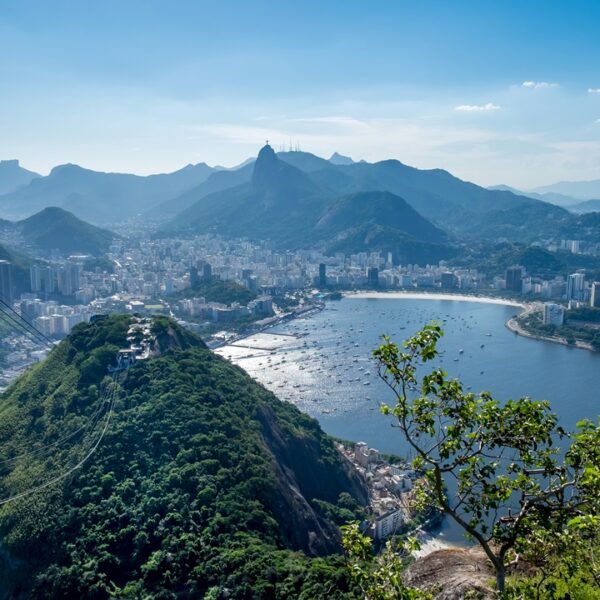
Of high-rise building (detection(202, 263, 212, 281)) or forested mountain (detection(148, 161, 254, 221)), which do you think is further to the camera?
forested mountain (detection(148, 161, 254, 221))

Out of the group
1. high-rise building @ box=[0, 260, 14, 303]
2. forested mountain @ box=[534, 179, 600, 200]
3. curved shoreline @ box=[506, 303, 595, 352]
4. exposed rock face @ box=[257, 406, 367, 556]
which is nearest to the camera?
exposed rock face @ box=[257, 406, 367, 556]

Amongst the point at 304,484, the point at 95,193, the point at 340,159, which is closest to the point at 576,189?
the point at 340,159

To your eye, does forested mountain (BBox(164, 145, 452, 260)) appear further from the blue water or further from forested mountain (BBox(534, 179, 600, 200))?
forested mountain (BBox(534, 179, 600, 200))

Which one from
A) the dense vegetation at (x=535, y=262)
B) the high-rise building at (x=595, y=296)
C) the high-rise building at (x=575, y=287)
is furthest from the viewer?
the dense vegetation at (x=535, y=262)

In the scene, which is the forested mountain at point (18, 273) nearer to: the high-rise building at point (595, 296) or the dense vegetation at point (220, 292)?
the dense vegetation at point (220, 292)

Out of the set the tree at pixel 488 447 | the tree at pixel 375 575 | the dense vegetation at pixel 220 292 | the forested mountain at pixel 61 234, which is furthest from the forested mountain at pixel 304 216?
the tree at pixel 375 575

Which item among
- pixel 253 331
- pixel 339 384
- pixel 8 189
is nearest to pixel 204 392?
pixel 339 384

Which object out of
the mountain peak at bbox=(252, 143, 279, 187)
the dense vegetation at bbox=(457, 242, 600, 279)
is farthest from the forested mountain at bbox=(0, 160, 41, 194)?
the dense vegetation at bbox=(457, 242, 600, 279)

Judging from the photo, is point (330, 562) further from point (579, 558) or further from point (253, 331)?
point (253, 331)
